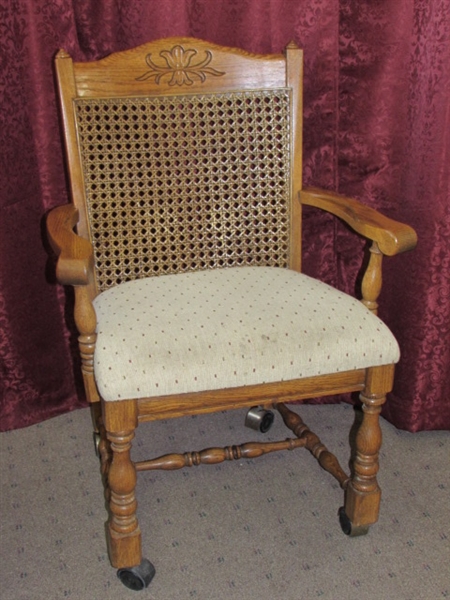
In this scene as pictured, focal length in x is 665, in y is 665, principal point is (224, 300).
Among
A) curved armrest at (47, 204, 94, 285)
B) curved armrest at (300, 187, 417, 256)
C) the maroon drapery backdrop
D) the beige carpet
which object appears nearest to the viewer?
curved armrest at (47, 204, 94, 285)

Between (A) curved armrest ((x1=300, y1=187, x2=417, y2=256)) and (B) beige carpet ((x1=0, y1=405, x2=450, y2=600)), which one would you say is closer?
(A) curved armrest ((x1=300, y1=187, x2=417, y2=256))

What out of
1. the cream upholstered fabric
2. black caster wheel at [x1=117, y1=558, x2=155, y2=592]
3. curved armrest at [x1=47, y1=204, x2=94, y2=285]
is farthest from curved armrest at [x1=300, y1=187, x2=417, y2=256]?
black caster wheel at [x1=117, y1=558, x2=155, y2=592]

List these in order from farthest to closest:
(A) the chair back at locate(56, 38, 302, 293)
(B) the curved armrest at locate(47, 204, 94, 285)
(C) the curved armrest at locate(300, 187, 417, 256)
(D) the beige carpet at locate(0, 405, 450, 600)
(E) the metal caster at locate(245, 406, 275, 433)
A: (E) the metal caster at locate(245, 406, 275, 433), (A) the chair back at locate(56, 38, 302, 293), (D) the beige carpet at locate(0, 405, 450, 600), (C) the curved armrest at locate(300, 187, 417, 256), (B) the curved armrest at locate(47, 204, 94, 285)

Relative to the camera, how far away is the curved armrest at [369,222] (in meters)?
1.35

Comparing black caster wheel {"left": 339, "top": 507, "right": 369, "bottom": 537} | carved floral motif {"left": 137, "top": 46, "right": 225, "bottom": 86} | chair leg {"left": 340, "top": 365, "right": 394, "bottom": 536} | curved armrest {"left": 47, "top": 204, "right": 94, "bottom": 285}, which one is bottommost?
A: black caster wheel {"left": 339, "top": 507, "right": 369, "bottom": 537}

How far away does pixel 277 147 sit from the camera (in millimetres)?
1702

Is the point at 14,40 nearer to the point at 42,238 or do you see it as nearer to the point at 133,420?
the point at 42,238

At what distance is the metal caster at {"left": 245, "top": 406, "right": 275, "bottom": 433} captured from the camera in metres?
1.97

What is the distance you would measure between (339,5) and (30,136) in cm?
89

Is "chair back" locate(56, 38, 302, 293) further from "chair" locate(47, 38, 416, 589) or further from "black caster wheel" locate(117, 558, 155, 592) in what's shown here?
"black caster wheel" locate(117, 558, 155, 592)

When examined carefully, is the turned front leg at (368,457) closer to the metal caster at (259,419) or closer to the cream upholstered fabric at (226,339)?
the cream upholstered fabric at (226,339)

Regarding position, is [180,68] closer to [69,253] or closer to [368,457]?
[69,253]

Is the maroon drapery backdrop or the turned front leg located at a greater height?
the maroon drapery backdrop

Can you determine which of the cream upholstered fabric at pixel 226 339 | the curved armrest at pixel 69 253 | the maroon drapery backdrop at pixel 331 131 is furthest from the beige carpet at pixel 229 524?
the curved armrest at pixel 69 253
